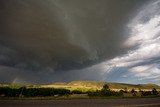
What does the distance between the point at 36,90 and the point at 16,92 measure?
9471 millimetres

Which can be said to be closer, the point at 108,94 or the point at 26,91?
the point at 108,94

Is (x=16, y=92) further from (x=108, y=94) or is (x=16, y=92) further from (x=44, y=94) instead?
(x=108, y=94)

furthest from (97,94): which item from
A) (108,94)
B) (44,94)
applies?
(44,94)

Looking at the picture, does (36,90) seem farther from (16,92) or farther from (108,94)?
(108,94)

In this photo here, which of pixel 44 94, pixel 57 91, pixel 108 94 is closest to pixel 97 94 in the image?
pixel 108 94


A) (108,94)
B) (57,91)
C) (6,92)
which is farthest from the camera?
(57,91)

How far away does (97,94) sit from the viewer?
97062mm

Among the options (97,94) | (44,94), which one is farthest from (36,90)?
(97,94)

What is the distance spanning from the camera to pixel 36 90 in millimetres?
111875

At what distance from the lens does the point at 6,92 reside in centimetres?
10606

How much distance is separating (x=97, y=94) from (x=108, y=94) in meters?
4.60

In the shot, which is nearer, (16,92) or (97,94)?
(97,94)

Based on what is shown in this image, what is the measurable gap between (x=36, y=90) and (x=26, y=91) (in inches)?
196

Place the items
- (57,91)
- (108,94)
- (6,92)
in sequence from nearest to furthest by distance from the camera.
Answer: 1. (108,94)
2. (6,92)
3. (57,91)
